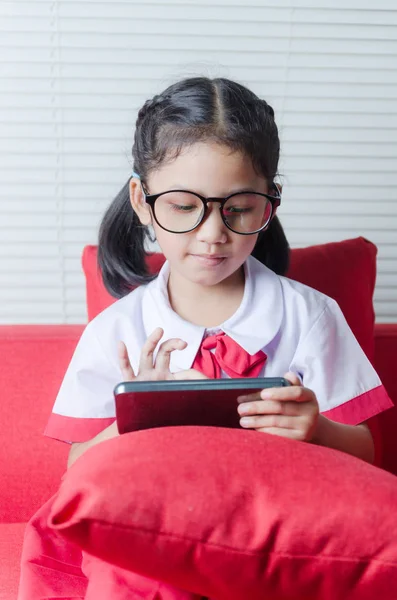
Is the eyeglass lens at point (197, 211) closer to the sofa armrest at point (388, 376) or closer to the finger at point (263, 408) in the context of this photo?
the finger at point (263, 408)

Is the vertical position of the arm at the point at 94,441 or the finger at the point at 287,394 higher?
the finger at the point at 287,394

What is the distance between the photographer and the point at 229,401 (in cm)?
100

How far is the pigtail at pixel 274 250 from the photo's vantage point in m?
1.47

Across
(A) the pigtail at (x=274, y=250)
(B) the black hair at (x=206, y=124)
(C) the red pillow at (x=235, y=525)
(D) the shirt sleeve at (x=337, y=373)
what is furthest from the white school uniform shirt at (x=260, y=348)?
(C) the red pillow at (x=235, y=525)

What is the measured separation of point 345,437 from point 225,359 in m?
0.22

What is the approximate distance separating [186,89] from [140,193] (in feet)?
0.59

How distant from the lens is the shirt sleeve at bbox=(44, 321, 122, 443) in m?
1.34

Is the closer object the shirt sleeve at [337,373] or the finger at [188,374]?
the finger at [188,374]

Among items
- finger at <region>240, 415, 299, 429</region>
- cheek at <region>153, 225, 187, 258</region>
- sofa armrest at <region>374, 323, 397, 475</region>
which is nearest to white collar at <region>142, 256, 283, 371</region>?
cheek at <region>153, 225, 187, 258</region>

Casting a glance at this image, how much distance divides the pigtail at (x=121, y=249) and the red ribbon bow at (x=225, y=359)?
0.22 metres

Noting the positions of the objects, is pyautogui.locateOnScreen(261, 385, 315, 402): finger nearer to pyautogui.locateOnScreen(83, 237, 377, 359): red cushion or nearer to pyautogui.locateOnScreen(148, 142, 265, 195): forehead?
Answer: pyautogui.locateOnScreen(148, 142, 265, 195): forehead

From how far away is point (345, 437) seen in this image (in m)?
1.25

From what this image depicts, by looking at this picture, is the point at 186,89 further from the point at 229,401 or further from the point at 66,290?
the point at 66,290

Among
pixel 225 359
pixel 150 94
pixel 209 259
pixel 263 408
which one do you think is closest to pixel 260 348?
pixel 225 359
